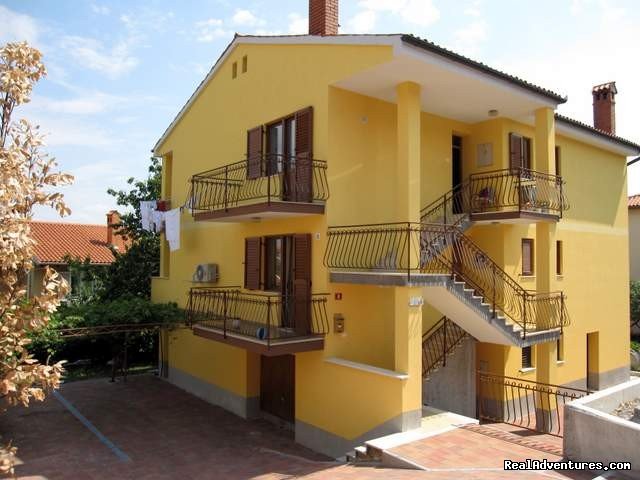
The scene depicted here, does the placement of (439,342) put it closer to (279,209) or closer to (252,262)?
(252,262)

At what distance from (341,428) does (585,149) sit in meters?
12.9

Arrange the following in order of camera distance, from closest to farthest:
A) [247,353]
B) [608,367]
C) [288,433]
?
[288,433] → [247,353] → [608,367]

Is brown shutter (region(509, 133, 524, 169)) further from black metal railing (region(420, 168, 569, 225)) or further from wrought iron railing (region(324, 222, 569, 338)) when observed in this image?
wrought iron railing (region(324, 222, 569, 338))

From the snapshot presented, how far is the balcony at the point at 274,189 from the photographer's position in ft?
36.1

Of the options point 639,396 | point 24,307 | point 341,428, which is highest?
point 24,307

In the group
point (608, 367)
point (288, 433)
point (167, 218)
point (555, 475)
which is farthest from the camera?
point (608, 367)

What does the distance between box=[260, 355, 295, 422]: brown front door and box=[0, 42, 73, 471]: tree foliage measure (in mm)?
9249

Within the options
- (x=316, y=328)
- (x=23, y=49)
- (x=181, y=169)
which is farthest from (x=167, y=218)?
(x=23, y=49)

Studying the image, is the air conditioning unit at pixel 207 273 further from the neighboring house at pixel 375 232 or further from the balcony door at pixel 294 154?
the balcony door at pixel 294 154

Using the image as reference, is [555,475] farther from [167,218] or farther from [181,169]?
[181,169]

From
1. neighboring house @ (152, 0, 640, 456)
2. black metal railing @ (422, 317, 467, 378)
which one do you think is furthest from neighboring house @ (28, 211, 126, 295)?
black metal railing @ (422, 317, 467, 378)

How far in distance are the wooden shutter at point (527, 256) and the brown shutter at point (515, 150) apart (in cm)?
220

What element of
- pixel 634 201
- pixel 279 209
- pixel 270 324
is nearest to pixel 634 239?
pixel 634 201

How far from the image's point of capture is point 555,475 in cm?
752
